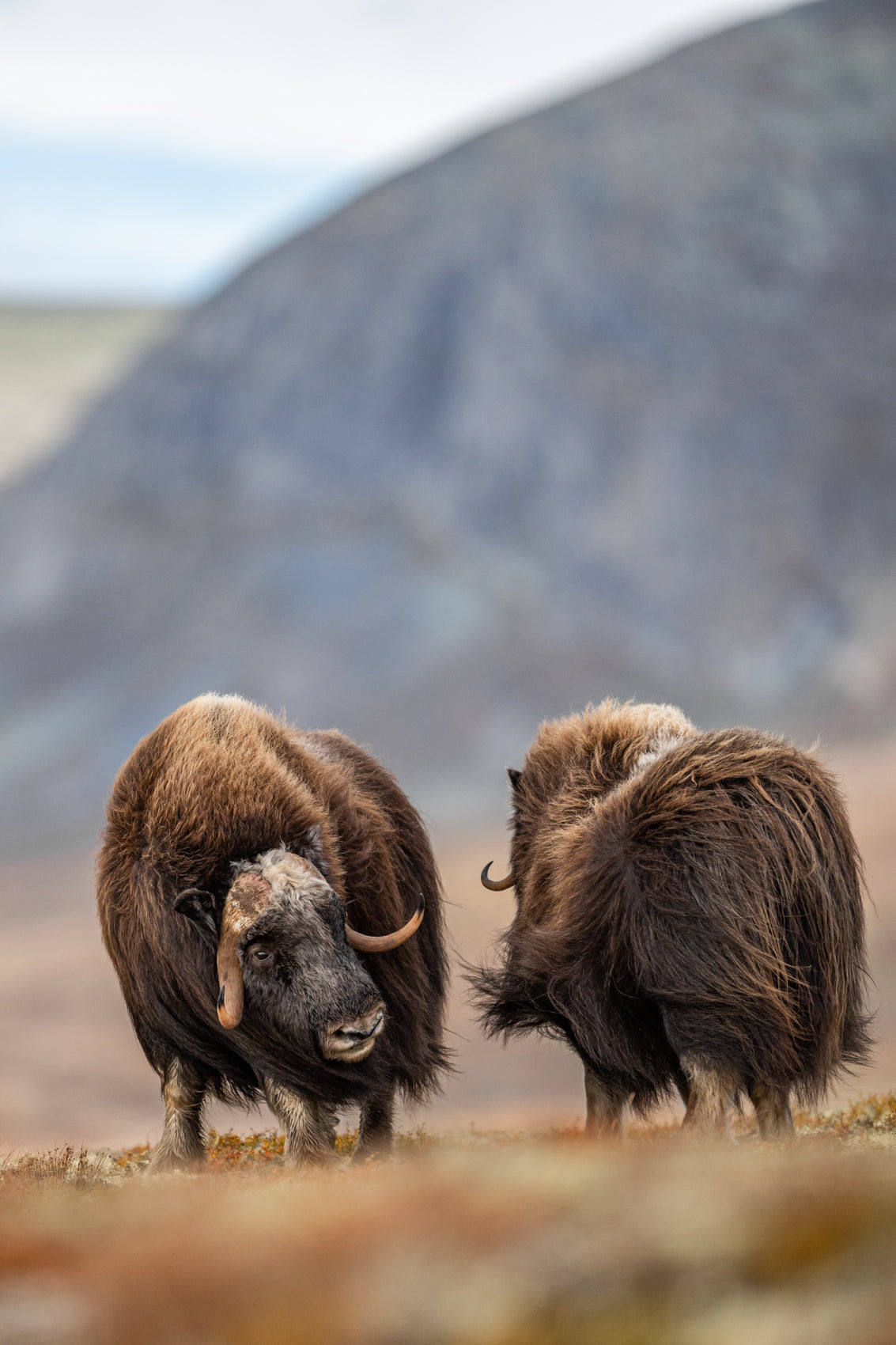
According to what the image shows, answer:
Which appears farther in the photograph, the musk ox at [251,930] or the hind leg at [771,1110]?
the hind leg at [771,1110]

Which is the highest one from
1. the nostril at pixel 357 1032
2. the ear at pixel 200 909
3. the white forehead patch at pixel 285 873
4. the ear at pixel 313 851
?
the ear at pixel 313 851

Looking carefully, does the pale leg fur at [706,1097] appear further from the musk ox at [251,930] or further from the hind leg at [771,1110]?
the musk ox at [251,930]

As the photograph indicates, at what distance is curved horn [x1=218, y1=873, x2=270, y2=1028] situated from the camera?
13.4ft

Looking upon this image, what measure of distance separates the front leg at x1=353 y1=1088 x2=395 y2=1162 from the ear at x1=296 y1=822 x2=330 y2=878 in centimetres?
113

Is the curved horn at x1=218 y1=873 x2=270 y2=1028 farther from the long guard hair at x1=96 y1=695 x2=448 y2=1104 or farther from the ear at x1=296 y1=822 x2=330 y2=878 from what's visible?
the ear at x1=296 y1=822 x2=330 y2=878

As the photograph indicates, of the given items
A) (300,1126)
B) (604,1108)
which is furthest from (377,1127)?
(604,1108)

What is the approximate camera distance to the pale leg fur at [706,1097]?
4082 millimetres

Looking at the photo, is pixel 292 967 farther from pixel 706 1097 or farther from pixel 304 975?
pixel 706 1097

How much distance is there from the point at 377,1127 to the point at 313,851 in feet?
4.36

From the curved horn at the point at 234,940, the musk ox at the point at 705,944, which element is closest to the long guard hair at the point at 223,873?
the curved horn at the point at 234,940

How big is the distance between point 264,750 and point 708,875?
1.55 m

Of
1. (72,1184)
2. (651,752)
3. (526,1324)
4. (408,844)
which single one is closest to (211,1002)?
(72,1184)

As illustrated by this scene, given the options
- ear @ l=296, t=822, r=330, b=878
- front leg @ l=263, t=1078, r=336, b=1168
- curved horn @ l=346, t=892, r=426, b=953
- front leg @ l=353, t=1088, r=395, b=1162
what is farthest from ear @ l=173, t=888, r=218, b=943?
front leg @ l=353, t=1088, r=395, b=1162

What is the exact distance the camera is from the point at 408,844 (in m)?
5.52
